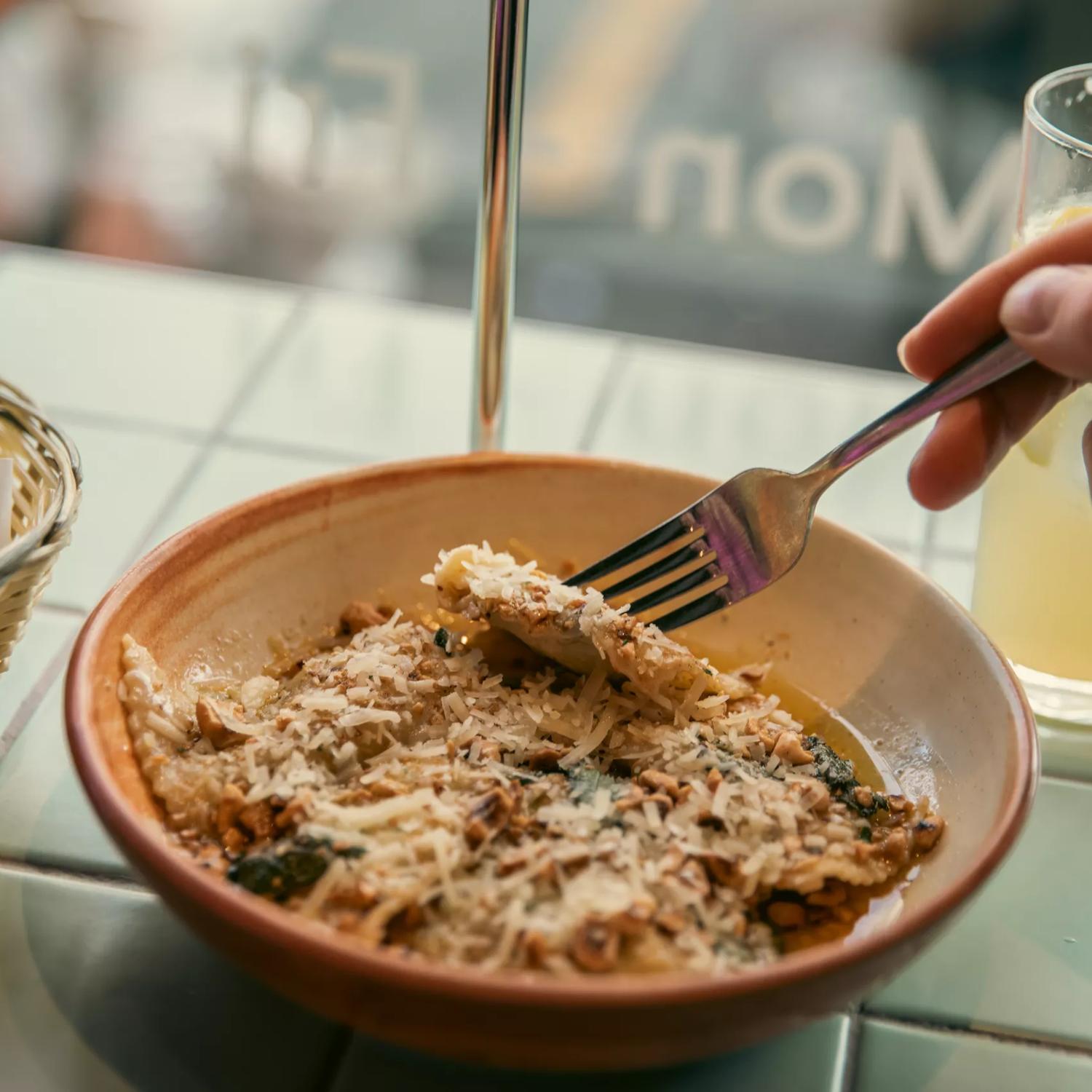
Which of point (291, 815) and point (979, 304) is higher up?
point (979, 304)

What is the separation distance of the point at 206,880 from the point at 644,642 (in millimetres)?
321

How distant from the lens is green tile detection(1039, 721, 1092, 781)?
101 cm

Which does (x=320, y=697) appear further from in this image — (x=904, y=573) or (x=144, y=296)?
(x=144, y=296)

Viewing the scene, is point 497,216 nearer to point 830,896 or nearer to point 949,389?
point 949,389

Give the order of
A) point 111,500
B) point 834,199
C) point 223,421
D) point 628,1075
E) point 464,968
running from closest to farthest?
point 464,968
point 628,1075
point 111,500
point 223,421
point 834,199

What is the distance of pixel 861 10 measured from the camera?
332 cm

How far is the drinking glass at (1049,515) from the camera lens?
0.96 metres

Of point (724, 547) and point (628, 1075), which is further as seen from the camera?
point (724, 547)

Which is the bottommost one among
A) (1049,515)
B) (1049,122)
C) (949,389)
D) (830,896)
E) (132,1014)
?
(132,1014)

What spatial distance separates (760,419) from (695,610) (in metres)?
0.52

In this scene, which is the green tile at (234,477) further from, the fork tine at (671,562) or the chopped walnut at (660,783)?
the chopped walnut at (660,783)

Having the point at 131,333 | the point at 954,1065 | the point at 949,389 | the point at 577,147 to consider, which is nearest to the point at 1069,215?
the point at 949,389

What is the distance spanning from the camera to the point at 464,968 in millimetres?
625

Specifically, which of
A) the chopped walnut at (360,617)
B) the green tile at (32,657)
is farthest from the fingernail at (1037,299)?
the green tile at (32,657)
